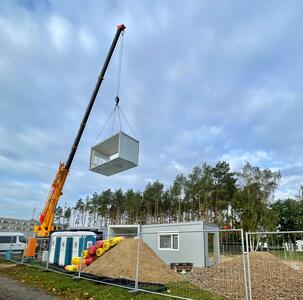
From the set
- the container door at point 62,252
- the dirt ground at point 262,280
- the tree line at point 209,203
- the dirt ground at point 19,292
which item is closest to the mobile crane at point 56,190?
the container door at point 62,252

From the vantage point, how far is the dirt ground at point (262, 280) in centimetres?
709

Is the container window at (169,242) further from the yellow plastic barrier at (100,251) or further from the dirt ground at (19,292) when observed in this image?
the dirt ground at (19,292)

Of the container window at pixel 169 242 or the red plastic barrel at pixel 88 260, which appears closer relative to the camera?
the red plastic barrel at pixel 88 260

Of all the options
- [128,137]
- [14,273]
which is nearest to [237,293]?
[128,137]

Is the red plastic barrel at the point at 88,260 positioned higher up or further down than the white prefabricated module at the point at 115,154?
further down

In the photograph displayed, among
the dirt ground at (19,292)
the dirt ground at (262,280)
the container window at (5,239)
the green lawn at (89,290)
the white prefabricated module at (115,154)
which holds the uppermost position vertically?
the white prefabricated module at (115,154)

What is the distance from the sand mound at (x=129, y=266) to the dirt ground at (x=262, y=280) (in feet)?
5.52

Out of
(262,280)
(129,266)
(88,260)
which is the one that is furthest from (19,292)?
(262,280)

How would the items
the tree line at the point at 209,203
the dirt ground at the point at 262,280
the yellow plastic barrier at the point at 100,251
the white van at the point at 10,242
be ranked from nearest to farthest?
the dirt ground at the point at 262,280 → the yellow plastic barrier at the point at 100,251 → the white van at the point at 10,242 → the tree line at the point at 209,203

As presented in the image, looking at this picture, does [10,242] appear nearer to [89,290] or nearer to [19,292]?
[19,292]

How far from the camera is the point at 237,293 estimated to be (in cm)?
Result: 703

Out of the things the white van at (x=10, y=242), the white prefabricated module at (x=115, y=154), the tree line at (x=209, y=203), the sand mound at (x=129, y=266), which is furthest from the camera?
the tree line at (x=209, y=203)

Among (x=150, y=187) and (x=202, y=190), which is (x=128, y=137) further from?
→ (x=150, y=187)

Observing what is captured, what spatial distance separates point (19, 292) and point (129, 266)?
4.12 meters
